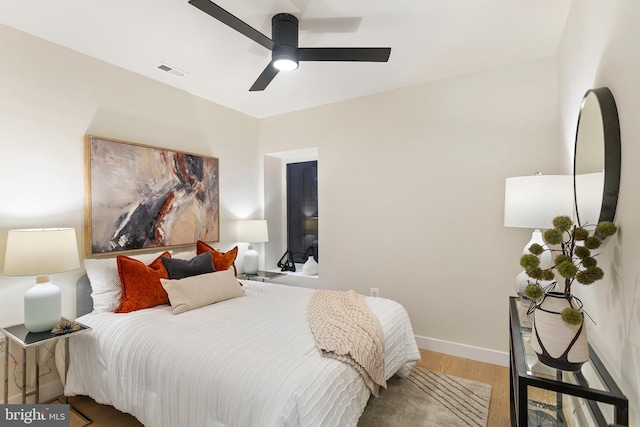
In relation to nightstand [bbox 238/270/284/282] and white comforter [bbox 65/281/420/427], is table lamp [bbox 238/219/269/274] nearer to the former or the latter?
nightstand [bbox 238/270/284/282]

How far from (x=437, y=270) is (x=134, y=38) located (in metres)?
3.19

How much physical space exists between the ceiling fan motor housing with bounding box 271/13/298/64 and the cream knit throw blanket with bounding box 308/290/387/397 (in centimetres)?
170

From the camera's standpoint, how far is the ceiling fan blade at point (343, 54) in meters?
1.97

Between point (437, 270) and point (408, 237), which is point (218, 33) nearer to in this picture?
point (408, 237)

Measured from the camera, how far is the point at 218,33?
7.59 ft

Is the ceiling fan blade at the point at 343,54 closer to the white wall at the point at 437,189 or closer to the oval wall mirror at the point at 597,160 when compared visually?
the oval wall mirror at the point at 597,160

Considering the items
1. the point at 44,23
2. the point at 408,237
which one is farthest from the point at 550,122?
the point at 44,23

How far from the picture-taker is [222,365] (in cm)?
157

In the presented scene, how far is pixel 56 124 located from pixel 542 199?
3.37m

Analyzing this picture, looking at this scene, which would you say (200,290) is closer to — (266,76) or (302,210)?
(266,76)

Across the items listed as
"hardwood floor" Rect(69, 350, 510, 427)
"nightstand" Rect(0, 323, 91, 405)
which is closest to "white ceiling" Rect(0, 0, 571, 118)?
"nightstand" Rect(0, 323, 91, 405)

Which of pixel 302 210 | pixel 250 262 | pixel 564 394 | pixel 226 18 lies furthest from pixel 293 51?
pixel 302 210

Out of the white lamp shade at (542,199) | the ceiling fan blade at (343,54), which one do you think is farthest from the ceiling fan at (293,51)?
the white lamp shade at (542,199)

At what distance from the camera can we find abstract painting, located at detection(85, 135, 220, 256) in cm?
266
